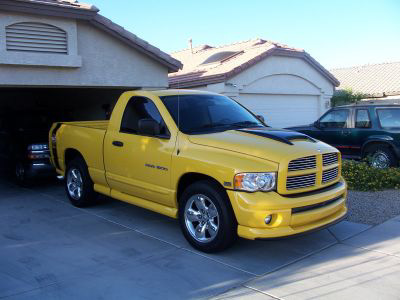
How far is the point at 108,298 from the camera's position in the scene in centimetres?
427

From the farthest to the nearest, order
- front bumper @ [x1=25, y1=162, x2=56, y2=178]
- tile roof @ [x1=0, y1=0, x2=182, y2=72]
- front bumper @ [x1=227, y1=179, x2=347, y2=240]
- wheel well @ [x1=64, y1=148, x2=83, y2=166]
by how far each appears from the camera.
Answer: front bumper @ [x1=25, y1=162, x2=56, y2=178] → tile roof @ [x1=0, y1=0, x2=182, y2=72] → wheel well @ [x1=64, y1=148, x2=83, y2=166] → front bumper @ [x1=227, y1=179, x2=347, y2=240]

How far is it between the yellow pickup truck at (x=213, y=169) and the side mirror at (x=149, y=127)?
15 millimetres

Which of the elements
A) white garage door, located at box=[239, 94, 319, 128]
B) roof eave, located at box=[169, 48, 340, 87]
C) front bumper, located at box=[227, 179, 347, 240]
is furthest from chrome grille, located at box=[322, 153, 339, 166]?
white garage door, located at box=[239, 94, 319, 128]

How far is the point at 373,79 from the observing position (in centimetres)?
3069

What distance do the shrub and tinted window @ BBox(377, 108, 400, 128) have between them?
5.57 ft

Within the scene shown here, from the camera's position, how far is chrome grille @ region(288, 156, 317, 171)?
5.06 m

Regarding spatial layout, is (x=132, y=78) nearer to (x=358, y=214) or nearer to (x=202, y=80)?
(x=202, y=80)

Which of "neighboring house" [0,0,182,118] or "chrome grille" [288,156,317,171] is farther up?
"neighboring house" [0,0,182,118]

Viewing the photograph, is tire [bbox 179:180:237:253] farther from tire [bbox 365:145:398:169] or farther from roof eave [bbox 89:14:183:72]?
tire [bbox 365:145:398:169]

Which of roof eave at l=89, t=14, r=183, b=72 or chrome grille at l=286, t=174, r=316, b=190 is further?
roof eave at l=89, t=14, r=183, b=72

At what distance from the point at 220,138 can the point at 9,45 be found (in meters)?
5.25

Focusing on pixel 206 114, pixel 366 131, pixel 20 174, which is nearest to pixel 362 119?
pixel 366 131

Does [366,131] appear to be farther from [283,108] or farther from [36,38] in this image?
[36,38]

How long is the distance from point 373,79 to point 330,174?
1086 inches
